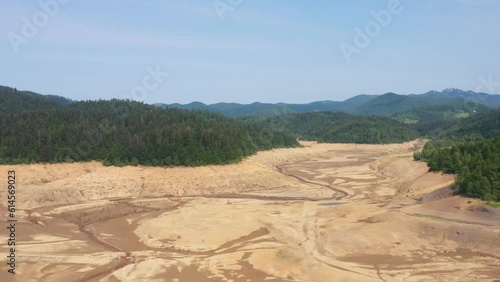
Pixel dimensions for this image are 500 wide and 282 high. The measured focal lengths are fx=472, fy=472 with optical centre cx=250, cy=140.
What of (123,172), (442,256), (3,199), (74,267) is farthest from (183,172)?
(442,256)

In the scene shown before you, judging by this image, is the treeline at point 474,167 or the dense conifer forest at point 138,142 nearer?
the treeline at point 474,167

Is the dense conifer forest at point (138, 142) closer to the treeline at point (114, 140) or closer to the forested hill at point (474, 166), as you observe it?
the treeline at point (114, 140)

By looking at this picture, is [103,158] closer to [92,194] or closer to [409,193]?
[92,194]

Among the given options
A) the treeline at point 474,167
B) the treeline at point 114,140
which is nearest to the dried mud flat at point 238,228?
the treeline at point 474,167

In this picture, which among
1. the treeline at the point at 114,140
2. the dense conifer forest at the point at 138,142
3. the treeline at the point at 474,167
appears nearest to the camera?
the treeline at the point at 474,167

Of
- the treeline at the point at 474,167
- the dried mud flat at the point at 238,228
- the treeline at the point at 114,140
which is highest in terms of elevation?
the treeline at the point at 114,140

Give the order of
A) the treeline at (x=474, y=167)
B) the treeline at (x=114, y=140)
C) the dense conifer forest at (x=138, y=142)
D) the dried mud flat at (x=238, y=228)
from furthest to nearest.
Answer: the treeline at (x=114, y=140) → the dense conifer forest at (x=138, y=142) → the treeline at (x=474, y=167) → the dried mud flat at (x=238, y=228)

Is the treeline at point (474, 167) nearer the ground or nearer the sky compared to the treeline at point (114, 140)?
nearer the ground
